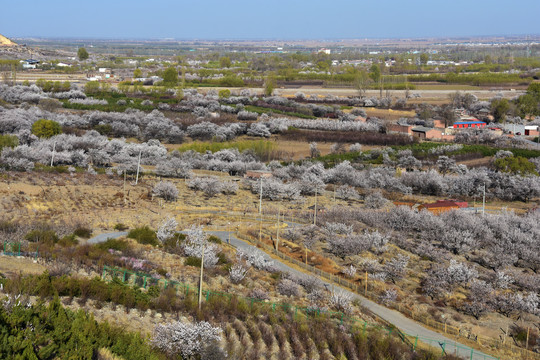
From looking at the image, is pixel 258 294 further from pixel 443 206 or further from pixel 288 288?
pixel 443 206

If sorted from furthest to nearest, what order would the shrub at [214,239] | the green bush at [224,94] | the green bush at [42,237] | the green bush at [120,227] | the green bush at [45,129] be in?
the green bush at [224,94]
the green bush at [45,129]
the green bush at [120,227]
the shrub at [214,239]
the green bush at [42,237]

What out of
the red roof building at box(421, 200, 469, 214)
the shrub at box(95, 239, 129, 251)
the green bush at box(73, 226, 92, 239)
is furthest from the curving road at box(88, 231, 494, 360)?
the red roof building at box(421, 200, 469, 214)

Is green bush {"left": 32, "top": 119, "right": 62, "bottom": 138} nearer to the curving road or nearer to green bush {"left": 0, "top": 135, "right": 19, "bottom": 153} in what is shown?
green bush {"left": 0, "top": 135, "right": 19, "bottom": 153}

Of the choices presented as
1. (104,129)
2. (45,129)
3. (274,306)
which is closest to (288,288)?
(274,306)

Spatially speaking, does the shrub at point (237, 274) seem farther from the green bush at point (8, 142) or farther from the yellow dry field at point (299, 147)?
the yellow dry field at point (299, 147)

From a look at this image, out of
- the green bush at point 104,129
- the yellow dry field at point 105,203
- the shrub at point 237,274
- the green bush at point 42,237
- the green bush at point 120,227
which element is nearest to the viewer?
the shrub at point 237,274

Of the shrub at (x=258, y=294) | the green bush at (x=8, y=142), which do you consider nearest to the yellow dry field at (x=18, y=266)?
the shrub at (x=258, y=294)
